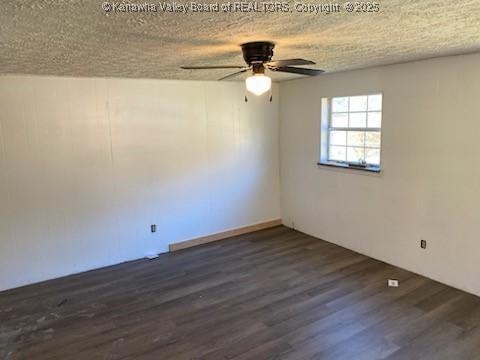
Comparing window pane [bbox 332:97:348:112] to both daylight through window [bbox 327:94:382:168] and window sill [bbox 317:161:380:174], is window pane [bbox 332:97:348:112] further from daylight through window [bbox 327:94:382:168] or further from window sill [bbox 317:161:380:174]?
window sill [bbox 317:161:380:174]

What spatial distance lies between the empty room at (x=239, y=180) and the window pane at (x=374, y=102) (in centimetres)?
2

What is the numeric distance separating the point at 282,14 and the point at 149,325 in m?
2.63

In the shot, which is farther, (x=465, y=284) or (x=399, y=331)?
(x=465, y=284)

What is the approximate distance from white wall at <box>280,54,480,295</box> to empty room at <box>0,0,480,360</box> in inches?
0.8

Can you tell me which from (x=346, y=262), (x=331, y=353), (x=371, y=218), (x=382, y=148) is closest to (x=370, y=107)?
(x=382, y=148)

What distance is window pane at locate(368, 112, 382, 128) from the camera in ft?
14.3

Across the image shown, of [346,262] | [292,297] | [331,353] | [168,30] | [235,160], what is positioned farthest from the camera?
[235,160]

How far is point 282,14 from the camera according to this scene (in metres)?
1.89

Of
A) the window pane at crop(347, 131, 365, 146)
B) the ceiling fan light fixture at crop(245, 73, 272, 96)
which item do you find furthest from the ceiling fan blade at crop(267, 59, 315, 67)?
the window pane at crop(347, 131, 365, 146)

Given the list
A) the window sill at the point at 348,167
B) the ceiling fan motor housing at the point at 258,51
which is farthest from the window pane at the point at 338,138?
the ceiling fan motor housing at the point at 258,51

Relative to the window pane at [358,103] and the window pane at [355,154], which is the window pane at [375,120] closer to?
the window pane at [358,103]

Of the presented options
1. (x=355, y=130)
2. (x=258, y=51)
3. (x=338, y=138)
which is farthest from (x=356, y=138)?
(x=258, y=51)

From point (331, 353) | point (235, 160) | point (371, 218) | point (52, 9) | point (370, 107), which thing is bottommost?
point (331, 353)

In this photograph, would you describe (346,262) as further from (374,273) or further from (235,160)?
(235,160)
